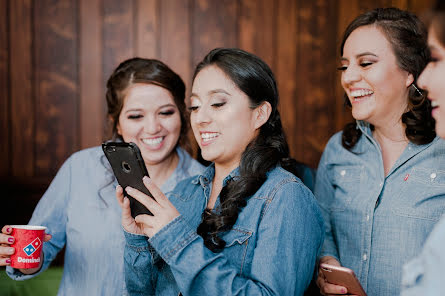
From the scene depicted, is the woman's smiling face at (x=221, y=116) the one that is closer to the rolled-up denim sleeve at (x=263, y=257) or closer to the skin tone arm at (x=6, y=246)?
the rolled-up denim sleeve at (x=263, y=257)

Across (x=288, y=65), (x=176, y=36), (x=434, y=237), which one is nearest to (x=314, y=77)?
(x=288, y=65)

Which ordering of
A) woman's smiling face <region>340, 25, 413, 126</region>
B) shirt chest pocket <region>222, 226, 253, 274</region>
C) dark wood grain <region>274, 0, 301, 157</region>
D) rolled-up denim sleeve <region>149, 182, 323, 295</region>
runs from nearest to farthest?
rolled-up denim sleeve <region>149, 182, 323, 295</region>
shirt chest pocket <region>222, 226, 253, 274</region>
woman's smiling face <region>340, 25, 413, 126</region>
dark wood grain <region>274, 0, 301, 157</region>

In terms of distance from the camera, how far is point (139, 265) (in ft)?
5.00

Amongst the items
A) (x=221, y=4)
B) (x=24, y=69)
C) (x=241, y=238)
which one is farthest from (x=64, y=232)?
(x=221, y=4)

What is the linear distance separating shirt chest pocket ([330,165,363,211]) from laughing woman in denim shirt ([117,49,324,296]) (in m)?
0.40

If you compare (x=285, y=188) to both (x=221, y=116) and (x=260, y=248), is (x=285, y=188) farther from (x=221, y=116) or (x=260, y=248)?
(x=221, y=116)

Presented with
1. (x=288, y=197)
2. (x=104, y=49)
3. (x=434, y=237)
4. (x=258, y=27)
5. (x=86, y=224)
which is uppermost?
(x=258, y=27)

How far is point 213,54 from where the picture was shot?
155 centimetres

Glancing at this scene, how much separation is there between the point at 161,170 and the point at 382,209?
100 centimetres

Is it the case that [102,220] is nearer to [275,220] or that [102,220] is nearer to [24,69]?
[275,220]

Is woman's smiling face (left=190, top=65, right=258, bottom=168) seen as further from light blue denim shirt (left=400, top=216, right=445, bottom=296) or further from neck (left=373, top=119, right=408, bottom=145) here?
light blue denim shirt (left=400, top=216, right=445, bottom=296)

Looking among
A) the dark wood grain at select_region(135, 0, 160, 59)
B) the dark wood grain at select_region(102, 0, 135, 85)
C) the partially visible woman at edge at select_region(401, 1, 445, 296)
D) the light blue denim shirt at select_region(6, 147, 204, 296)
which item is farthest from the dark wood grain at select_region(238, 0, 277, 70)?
the partially visible woman at edge at select_region(401, 1, 445, 296)

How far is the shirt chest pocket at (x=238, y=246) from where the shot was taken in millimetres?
1318

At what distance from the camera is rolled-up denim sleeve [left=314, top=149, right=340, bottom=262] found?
5.95ft
